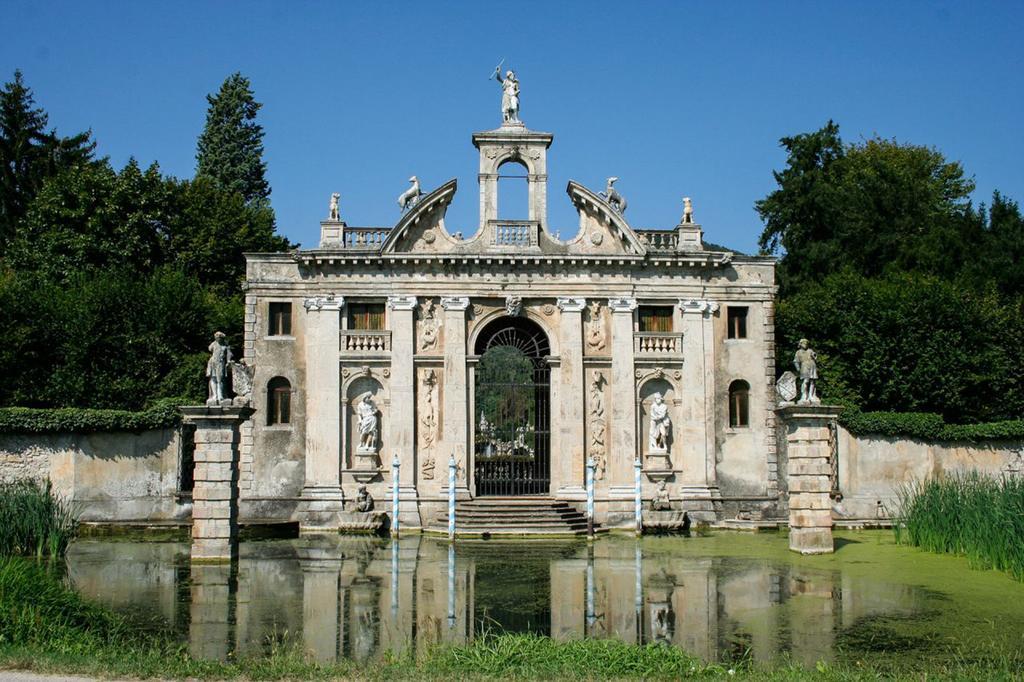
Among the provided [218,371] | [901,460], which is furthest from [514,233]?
[901,460]

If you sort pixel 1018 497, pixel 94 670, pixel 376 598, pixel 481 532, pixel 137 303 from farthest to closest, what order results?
pixel 137 303, pixel 481 532, pixel 1018 497, pixel 376 598, pixel 94 670

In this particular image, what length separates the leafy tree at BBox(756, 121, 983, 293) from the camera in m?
41.4

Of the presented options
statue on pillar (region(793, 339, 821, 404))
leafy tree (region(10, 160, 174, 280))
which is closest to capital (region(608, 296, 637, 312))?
statue on pillar (region(793, 339, 821, 404))

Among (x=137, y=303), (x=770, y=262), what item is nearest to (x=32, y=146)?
(x=137, y=303)

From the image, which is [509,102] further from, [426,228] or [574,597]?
[574,597]

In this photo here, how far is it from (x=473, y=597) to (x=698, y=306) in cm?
1563

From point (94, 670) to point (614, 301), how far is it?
21.5 meters

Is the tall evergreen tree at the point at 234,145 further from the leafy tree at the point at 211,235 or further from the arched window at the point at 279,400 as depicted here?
the arched window at the point at 279,400

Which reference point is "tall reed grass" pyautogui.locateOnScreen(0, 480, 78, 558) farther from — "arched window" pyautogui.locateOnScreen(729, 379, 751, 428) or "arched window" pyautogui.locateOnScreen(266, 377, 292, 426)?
"arched window" pyautogui.locateOnScreen(729, 379, 751, 428)

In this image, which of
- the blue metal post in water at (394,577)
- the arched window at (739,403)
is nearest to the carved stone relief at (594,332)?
the arched window at (739,403)

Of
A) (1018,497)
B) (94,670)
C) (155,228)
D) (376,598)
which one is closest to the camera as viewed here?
(94,670)

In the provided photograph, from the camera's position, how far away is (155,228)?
4075 centimetres

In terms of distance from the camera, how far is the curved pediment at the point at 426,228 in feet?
99.1

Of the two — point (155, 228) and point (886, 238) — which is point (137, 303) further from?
point (886, 238)
